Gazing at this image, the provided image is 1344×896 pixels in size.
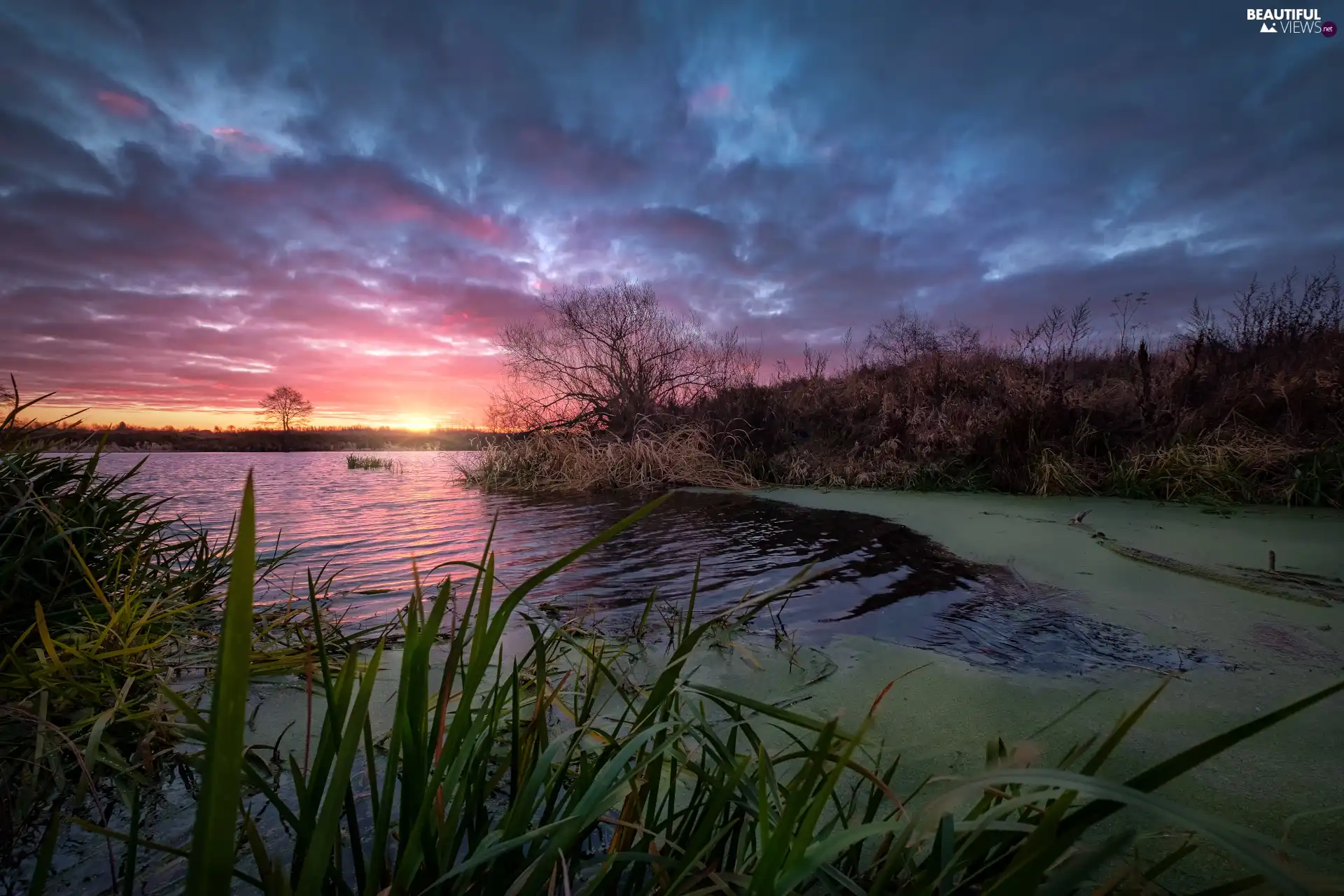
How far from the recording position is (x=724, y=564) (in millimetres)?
3963

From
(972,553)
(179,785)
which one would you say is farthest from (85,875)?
(972,553)

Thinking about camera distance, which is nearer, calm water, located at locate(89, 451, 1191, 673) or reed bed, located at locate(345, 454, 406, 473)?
calm water, located at locate(89, 451, 1191, 673)

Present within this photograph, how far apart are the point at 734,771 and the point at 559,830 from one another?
10.2 inches

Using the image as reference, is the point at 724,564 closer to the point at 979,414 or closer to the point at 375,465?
the point at 979,414

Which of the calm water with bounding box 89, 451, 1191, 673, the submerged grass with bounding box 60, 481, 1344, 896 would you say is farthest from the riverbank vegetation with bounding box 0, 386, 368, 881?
the calm water with bounding box 89, 451, 1191, 673

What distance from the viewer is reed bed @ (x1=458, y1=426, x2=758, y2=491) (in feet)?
34.3

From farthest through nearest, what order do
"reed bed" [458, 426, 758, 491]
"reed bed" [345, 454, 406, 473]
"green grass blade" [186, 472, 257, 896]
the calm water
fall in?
"reed bed" [345, 454, 406, 473] → "reed bed" [458, 426, 758, 491] → the calm water → "green grass blade" [186, 472, 257, 896]

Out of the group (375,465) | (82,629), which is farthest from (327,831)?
(375,465)

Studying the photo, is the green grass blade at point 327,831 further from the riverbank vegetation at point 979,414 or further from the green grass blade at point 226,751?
the riverbank vegetation at point 979,414

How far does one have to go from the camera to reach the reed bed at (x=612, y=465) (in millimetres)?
10469

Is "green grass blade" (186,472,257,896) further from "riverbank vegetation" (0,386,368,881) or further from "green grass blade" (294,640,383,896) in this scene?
"riverbank vegetation" (0,386,368,881)

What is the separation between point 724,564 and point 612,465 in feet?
22.7

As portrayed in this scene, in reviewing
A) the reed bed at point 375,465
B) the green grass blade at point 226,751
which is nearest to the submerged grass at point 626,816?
the green grass blade at point 226,751

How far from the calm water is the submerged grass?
4.33 feet
